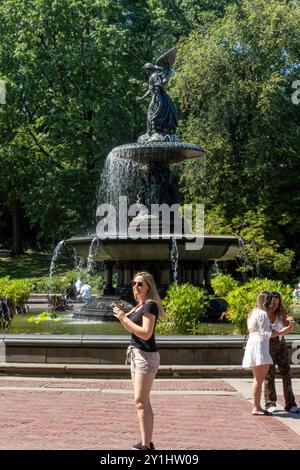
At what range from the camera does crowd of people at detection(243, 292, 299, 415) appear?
9320 mm

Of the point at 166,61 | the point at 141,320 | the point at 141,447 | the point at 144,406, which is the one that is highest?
the point at 166,61

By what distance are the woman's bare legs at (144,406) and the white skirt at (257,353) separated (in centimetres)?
247

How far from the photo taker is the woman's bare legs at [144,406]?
23.2ft

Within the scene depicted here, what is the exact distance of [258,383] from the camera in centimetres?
926

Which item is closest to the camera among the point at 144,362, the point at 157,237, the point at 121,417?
the point at 144,362

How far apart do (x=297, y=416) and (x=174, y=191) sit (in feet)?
45.4

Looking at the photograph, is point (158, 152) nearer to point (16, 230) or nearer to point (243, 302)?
point (243, 302)

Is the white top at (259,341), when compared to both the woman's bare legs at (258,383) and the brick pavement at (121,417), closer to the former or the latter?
the woman's bare legs at (258,383)

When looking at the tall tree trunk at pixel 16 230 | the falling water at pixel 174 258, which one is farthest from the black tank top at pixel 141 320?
the tall tree trunk at pixel 16 230

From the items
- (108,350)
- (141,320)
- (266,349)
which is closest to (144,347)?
(141,320)

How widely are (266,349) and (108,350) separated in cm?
331

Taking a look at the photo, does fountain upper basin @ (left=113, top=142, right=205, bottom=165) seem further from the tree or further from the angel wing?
the tree
